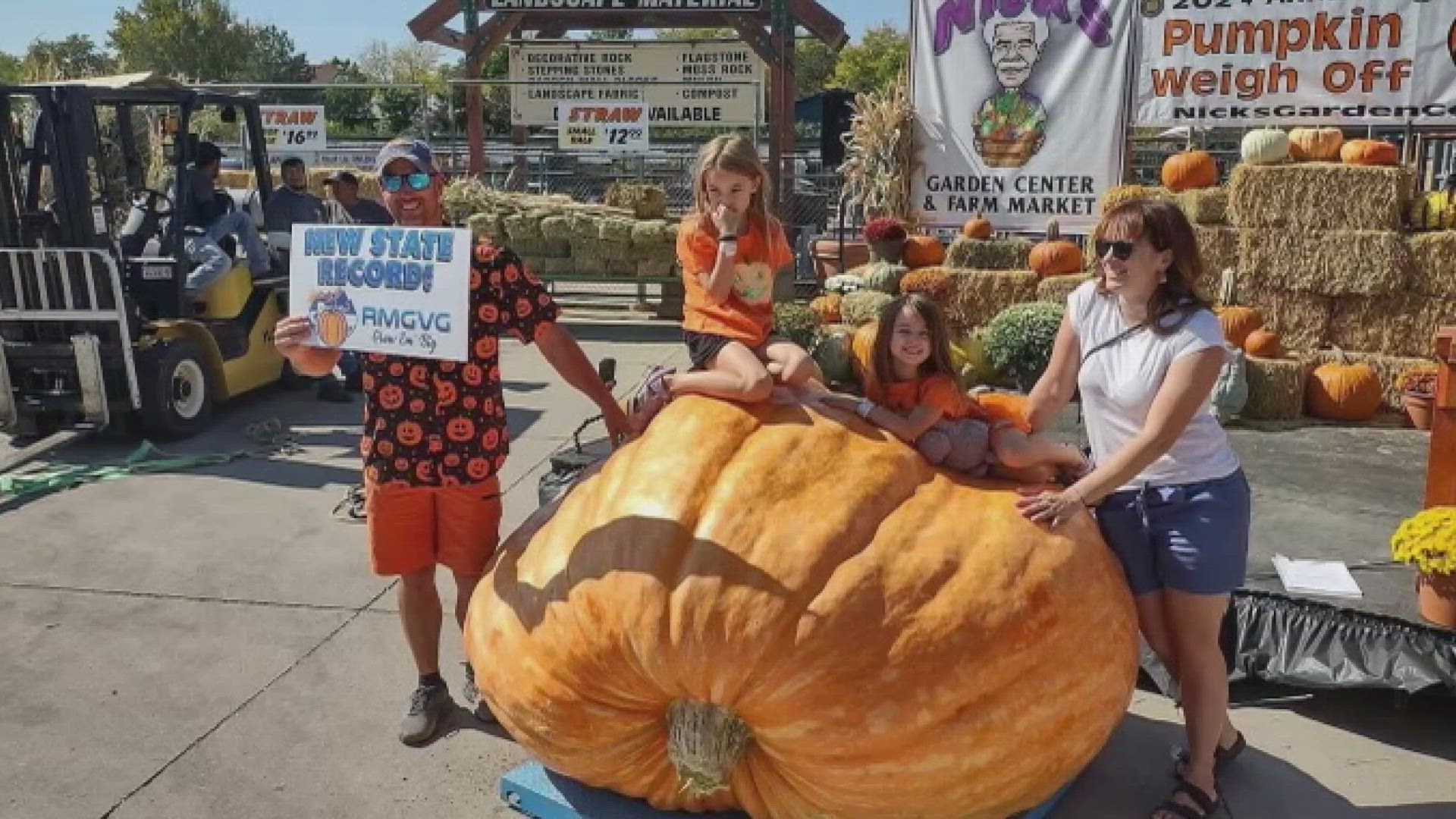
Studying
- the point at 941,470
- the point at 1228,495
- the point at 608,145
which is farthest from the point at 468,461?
the point at 608,145

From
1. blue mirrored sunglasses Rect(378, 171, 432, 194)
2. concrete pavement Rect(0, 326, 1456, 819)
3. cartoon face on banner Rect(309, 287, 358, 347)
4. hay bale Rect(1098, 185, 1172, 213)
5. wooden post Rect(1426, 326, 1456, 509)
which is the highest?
blue mirrored sunglasses Rect(378, 171, 432, 194)

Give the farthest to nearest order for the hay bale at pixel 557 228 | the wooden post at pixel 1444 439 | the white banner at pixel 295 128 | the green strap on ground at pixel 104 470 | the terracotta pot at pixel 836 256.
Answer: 1. the white banner at pixel 295 128
2. the hay bale at pixel 557 228
3. the terracotta pot at pixel 836 256
4. the green strap on ground at pixel 104 470
5. the wooden post at pixel 1444 439

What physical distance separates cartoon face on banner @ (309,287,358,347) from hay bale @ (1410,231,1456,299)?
7.19 metres

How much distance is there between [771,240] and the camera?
11.2ft

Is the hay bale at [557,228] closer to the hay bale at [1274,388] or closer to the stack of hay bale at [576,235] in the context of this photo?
the stack of hay bale at [576,235]

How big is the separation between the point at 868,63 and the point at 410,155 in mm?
57092

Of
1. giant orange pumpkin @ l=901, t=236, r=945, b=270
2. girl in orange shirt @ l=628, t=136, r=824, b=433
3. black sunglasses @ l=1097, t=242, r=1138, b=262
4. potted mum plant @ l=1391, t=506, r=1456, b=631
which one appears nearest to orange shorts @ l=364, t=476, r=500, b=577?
girl in orange shirt @ l=628, t=136, r=824, b=433

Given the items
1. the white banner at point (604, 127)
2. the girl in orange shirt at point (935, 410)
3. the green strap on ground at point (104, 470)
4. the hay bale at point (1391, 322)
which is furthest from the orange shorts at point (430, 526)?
the white banner at point (604, 127)

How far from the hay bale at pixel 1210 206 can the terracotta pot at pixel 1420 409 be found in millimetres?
1951

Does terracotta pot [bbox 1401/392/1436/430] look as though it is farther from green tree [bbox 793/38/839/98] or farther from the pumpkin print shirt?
green tree [bbox 793/38/839/98]

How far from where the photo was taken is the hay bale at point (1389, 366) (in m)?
7.75

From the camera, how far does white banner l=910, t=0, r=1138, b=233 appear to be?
9664 mm

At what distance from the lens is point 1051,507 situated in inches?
106

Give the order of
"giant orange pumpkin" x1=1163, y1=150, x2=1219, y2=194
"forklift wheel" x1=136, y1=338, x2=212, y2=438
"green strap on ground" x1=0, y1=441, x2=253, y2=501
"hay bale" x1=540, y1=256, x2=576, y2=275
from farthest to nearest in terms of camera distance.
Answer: "hay bale" x1=540, y1=256, x2=576, y2=275, "giant orange pumpkin" x1=1163, y1=150, x2=1219, y2=194, "forklift wheel" x1=136, y1=338, x2=212, y2=438, "green strap on ground" x1=0, y1=441, x2=253, y2=501
